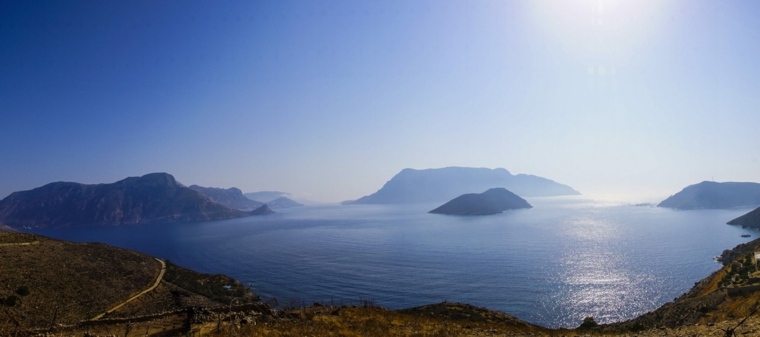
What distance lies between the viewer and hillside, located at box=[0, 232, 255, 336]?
1547 inches

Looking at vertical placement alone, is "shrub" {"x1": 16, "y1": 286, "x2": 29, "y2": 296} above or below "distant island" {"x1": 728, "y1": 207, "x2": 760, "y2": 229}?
below

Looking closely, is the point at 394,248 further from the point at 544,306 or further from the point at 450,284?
the point at 544,306

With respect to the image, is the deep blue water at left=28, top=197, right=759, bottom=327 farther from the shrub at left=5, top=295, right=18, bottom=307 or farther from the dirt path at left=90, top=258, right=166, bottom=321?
the shrub at left=5, top=295, right=18, bottom=307

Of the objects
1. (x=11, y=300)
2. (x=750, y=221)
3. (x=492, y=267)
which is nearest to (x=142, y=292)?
(x=11, y=300)

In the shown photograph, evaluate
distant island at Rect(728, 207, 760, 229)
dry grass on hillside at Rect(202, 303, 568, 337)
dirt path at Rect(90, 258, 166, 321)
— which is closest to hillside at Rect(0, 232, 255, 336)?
dirt path at Rect(90, 258, 166, 321)

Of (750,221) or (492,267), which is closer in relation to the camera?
(492,267)

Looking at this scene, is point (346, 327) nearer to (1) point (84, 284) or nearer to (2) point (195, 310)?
(2) point (195, 310)

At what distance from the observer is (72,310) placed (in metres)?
40.2

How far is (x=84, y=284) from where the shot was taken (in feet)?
161

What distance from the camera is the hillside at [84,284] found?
39.3 m

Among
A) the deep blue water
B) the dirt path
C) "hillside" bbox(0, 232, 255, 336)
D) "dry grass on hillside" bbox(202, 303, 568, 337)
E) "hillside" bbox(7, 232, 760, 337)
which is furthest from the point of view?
the deep blue water

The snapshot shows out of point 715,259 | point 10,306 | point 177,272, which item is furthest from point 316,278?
point 715,259

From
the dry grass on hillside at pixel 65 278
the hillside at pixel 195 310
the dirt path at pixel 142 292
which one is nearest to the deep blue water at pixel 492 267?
the hillside at pixel 195 310

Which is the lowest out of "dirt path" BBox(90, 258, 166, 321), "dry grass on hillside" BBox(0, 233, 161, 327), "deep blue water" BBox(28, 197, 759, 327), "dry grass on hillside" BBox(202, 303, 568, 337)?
"deep blue water" BBox(28, 197, 759, 327)
